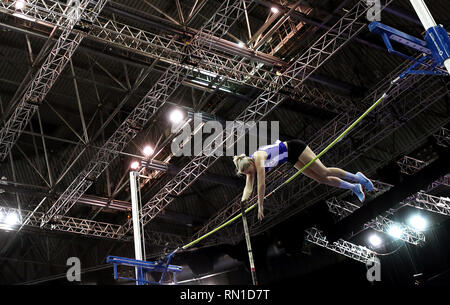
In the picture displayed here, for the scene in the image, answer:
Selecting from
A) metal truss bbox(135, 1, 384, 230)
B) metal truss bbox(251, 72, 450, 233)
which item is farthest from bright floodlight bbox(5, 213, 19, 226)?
metal truss bbox(251, 72, 450, 233)

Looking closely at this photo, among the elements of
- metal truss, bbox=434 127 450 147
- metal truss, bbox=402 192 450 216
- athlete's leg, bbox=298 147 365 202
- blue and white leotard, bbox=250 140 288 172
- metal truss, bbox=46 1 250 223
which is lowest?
athlete's leg, bbox=298 147 365 202

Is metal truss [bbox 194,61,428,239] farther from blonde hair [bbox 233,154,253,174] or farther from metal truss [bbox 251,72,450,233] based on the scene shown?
blonde hair [bbox 233,154,253,174]

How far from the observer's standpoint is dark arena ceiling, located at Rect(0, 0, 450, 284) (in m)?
13.8

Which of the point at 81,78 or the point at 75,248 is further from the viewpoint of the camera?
the point at 75,248

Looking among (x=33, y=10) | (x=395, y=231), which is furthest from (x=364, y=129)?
(x=33, y=10)

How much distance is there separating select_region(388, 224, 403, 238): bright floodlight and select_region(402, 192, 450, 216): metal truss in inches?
47.7

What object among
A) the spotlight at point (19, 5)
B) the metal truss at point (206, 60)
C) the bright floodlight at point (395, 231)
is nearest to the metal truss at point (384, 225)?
the bright floodlight at point (395, 231)

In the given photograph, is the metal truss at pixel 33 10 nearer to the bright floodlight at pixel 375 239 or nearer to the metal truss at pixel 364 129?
the metal truss at pixel 364 129
